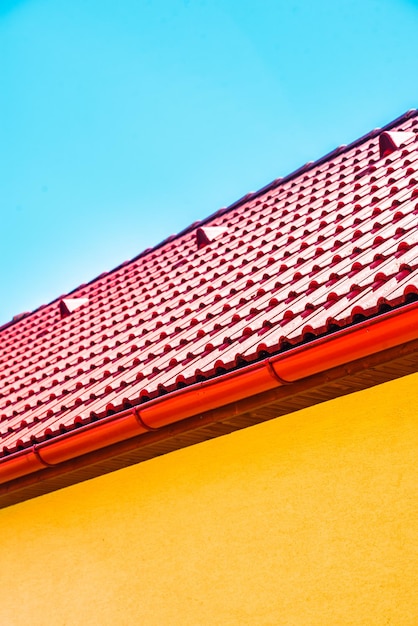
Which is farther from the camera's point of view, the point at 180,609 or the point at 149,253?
the point at 149,253

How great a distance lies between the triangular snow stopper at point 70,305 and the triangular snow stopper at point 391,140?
3459 millimetres

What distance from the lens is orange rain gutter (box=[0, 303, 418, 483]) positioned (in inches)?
147

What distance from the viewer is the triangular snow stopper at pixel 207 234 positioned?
8117mm

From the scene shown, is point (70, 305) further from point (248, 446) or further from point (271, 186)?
point (248, 446)

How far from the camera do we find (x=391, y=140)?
712 centimetres

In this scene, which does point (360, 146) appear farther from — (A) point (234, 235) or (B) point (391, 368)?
(B) point (391, 368)

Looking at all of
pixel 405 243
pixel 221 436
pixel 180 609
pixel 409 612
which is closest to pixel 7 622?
pixel 180 609

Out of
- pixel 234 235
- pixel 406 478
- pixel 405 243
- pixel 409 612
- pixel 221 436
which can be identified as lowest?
pixel 409 612

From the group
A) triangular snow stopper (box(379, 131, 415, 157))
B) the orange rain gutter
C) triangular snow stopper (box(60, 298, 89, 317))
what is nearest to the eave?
the orange rain gutter

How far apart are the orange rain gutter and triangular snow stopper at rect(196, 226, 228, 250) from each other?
3258 millimetres

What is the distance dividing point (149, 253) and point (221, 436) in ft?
15.5

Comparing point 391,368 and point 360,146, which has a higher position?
point 360,146

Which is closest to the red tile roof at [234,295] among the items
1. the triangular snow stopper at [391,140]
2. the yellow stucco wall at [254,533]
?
the triangular snow stopper at [391,140]

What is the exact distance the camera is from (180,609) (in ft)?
15.5
